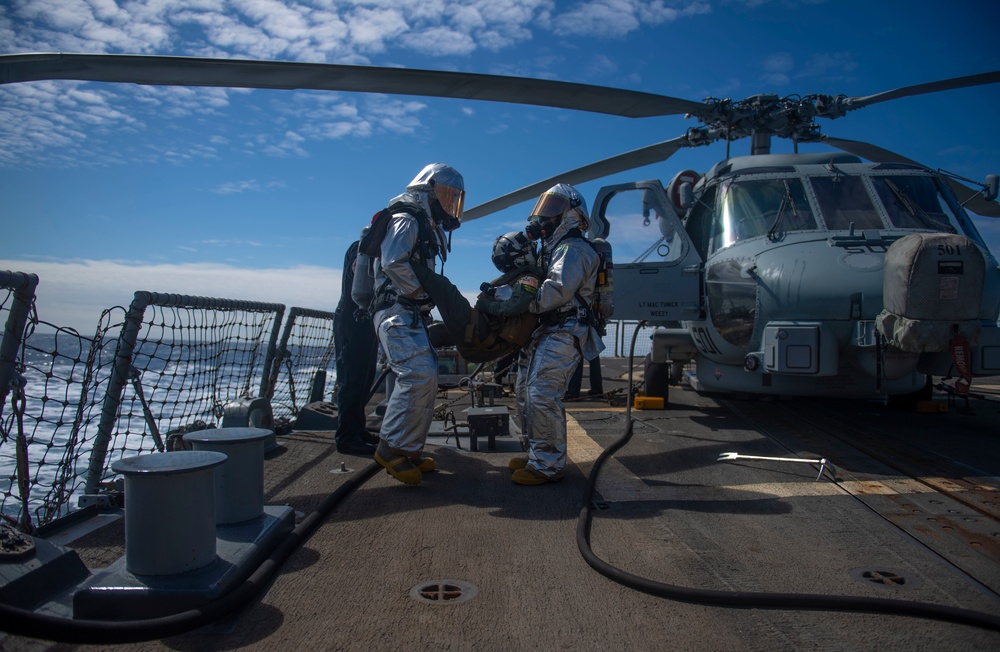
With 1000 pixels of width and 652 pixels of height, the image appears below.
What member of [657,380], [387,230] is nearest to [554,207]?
[387,230]

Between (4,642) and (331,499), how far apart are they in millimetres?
1590

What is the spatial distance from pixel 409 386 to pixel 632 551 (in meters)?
1.72

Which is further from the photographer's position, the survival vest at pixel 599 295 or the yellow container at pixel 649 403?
the yellow container at pixel 649 403

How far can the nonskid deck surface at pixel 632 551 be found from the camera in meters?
2.08

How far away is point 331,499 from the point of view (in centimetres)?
344

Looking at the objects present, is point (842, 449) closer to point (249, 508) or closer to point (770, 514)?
point (770, 514)

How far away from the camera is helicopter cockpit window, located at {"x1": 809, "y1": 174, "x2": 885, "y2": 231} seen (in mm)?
5828

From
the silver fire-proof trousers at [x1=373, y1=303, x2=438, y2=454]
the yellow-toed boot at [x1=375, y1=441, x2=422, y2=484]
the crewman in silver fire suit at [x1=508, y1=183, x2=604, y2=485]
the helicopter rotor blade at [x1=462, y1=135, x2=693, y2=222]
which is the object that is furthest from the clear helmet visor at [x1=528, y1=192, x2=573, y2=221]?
the helicopter rotor blade at [x1=462, y1=135, x2=693, y2=222]

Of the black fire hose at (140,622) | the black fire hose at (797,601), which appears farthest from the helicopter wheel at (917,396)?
the black fire hose at (140,622)

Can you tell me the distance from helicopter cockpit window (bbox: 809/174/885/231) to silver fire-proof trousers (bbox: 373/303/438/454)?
4090 millimetres

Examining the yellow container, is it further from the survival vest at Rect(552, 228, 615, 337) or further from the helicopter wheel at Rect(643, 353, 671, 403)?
the survival vest at Rect(552, 228, 615, 337)

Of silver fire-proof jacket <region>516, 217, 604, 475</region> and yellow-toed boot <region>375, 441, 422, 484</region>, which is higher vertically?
silver fire-proof jacket <region>516, 217, 604, 475</region>

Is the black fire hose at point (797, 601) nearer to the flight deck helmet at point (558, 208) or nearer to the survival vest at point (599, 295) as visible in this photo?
the survival vest at point (599, 295)

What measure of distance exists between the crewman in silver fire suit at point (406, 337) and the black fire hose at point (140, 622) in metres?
1.18
